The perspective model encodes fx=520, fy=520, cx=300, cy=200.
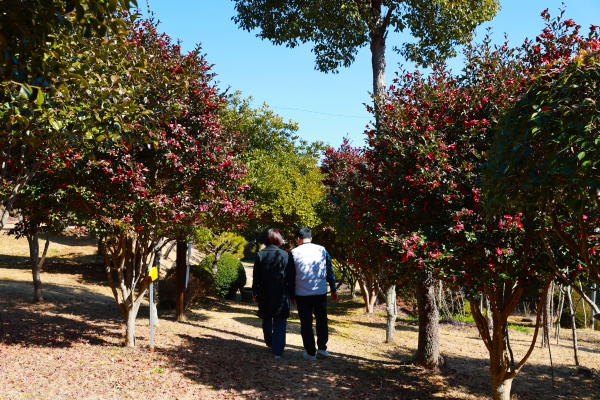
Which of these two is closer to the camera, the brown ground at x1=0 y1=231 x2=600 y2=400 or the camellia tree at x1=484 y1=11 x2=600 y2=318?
the camellia tree at x1=484 y1=11 x2=600 y2=318

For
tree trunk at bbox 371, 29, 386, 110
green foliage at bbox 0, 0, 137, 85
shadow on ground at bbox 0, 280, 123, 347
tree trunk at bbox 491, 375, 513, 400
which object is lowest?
tree trunk at bbox 491, 375, 513, 400

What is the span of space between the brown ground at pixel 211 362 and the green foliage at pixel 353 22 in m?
5.88

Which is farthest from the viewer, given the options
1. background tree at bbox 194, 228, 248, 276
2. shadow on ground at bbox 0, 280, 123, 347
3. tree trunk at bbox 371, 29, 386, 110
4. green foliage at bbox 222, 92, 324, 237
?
background tree at bbox 194, 228, 248, 276

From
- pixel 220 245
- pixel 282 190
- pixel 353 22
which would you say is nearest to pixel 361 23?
pixel 353 22

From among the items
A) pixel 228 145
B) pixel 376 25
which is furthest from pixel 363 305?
pixel 228 145

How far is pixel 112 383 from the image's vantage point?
5.42 m

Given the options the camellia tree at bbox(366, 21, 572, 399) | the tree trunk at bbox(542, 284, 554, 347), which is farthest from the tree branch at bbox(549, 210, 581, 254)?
the tree trunk at bbox(542, 284, 554, 347)

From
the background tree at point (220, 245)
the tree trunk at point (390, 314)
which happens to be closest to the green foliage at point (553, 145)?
the tree trunk at point (390, 314)

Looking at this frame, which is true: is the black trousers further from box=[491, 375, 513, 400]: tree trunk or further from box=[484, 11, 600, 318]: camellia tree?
box=[484, 11, 600, 318]: camellia tree

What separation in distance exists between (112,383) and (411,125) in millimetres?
4299

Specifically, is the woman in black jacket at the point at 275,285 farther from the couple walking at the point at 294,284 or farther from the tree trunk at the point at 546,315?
the tree trunk at the point at 546,315

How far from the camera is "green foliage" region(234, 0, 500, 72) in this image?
10273mm

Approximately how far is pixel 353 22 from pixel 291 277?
614 cm

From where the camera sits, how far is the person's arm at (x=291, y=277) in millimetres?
6669
